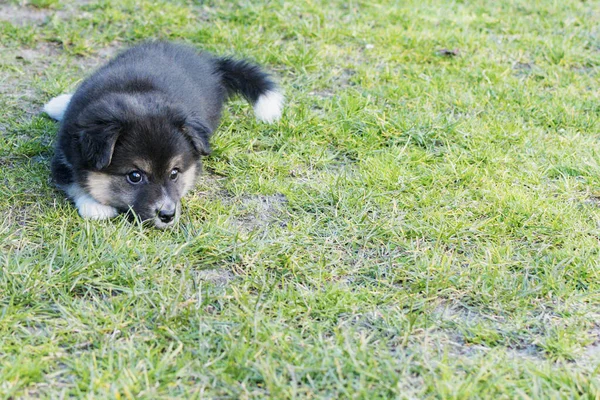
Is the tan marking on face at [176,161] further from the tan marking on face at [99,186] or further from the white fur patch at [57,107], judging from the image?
the white fur patch at [57,107]

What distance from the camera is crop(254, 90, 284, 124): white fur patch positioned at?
4805 mm

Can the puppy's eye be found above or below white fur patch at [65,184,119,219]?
above

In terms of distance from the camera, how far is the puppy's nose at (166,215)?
11.9 ft

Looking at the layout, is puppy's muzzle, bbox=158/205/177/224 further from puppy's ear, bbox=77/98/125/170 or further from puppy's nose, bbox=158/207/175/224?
puppy's ear, bbox=77/98/125/170

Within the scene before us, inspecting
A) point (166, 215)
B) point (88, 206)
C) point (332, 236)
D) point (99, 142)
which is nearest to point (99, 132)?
point (99, 142)

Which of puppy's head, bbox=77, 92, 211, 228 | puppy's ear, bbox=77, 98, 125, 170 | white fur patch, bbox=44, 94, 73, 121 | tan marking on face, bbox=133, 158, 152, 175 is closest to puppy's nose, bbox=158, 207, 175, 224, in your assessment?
puppy's head, bbox=77, 92, 211, 228

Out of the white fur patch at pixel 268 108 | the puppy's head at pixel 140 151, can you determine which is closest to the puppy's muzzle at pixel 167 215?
the puppy's head at pixel 140 151

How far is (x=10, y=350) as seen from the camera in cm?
271

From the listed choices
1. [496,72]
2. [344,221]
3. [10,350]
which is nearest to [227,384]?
[10,350]

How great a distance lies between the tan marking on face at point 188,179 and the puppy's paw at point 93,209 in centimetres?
39

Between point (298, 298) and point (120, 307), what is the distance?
763 millimetres

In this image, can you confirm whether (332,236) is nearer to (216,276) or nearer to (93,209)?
(216,276)

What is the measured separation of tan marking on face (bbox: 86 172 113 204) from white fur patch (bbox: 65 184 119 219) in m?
0.03

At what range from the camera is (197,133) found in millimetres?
3836
